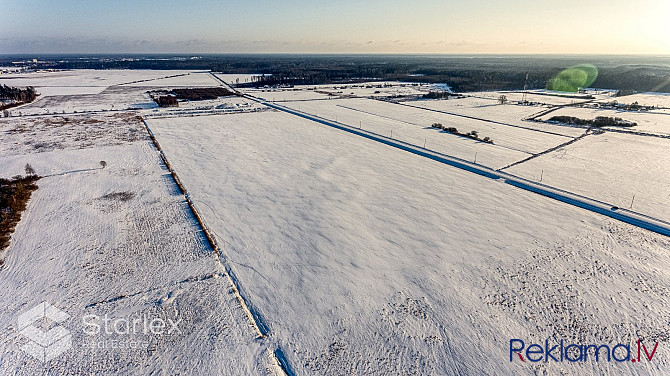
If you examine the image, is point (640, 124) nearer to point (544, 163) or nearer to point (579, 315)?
point (544, 163)

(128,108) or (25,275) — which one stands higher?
(128,108)

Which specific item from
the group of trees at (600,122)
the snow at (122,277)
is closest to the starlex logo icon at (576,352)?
the snow at (122,277)

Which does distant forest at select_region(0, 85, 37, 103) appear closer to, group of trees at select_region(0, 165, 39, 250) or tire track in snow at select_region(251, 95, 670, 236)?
group of trees at select_region(0, 165, 39, 250)

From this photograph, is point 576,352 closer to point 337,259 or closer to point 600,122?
point 337,259

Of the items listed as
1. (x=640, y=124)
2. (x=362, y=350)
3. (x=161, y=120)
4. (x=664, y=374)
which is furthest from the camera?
(x=161, y=120)

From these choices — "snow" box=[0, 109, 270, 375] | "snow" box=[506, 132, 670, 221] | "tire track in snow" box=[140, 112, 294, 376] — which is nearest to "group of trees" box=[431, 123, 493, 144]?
"snow" box=[506, 132, 670, 221]

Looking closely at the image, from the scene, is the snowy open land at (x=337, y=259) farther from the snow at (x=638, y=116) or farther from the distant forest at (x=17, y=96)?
the distant forest at (x=17, y=96)

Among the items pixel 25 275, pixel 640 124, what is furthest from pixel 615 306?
pixel 640 124

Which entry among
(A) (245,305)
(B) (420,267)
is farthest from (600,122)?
(A) (245,305)
